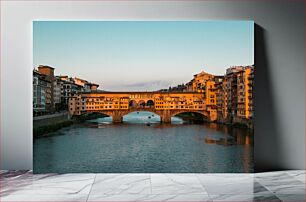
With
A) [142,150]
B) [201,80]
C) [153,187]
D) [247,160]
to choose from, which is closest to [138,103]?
[142,150]

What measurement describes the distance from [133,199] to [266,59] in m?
2.63

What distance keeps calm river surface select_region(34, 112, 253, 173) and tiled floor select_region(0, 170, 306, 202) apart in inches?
5.8

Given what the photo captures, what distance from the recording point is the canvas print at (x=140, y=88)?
514 cm

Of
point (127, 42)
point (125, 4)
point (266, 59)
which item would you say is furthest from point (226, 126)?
point (125, 4)

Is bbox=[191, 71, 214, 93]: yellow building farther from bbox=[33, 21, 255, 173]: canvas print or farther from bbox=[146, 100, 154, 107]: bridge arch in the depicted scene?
bbox=[146, 100, 154, 107]: bridge arch

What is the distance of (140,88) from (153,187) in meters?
1.44

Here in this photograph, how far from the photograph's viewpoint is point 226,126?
17.3 feet

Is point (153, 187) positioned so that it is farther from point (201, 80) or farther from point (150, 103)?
point (201, 80)

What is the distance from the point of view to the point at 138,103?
534cm

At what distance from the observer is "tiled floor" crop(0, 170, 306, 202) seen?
3998mm

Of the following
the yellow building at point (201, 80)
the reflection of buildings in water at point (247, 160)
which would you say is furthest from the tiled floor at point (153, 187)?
the yellow building at point (201, 80)

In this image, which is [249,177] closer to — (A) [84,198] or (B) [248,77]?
(B) [248,77]

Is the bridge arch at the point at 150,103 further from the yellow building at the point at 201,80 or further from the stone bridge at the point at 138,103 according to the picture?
the yellow building at the point at 201,80

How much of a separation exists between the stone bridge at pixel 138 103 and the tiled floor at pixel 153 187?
85 centimetres
